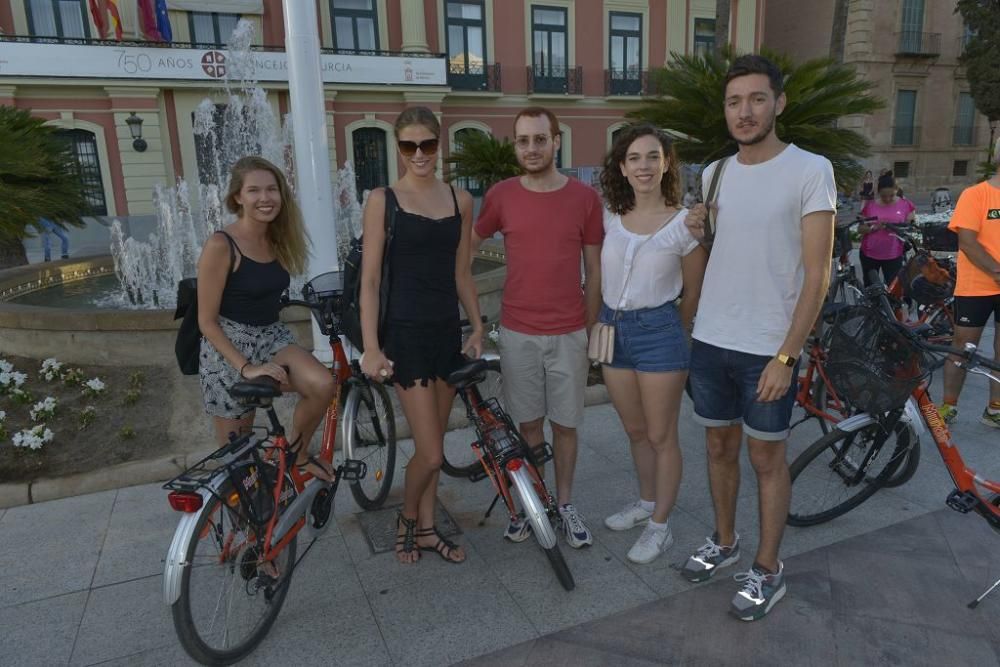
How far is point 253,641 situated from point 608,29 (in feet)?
83.1

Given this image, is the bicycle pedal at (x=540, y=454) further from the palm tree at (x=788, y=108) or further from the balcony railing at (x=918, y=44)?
the balcony railing at (x=918, y=44)

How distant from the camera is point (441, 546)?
3291mm

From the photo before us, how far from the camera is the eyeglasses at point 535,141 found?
2936 millimetres

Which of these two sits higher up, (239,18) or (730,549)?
(239,18)

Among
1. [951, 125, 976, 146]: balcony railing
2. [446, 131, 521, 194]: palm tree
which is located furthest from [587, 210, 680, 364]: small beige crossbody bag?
[951, 125, 976, 146]: balcony railing

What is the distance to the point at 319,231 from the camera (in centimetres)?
533

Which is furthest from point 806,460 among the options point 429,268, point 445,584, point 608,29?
point 608,29

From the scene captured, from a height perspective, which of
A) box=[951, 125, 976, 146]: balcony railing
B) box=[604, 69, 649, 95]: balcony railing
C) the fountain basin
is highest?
box=[604, 69, 649, 95]: balcony railing

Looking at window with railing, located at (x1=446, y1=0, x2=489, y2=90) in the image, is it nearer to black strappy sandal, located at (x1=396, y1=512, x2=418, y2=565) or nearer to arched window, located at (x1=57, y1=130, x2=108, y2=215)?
arched window, located at (x1=57, y1=130, x2=108, y2=215)

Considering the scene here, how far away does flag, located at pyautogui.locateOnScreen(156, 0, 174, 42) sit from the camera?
59.8ft

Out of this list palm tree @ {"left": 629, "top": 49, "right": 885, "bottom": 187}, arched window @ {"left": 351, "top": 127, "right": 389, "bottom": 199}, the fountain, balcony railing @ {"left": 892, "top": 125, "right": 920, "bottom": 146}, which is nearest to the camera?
the fountain

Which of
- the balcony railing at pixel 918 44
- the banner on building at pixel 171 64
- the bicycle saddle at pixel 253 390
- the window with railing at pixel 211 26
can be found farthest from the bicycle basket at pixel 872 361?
the balcony railing at pixel 918 44

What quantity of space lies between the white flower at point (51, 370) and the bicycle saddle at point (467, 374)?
12.9 ft

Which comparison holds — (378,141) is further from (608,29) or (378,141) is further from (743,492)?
(743,492)
